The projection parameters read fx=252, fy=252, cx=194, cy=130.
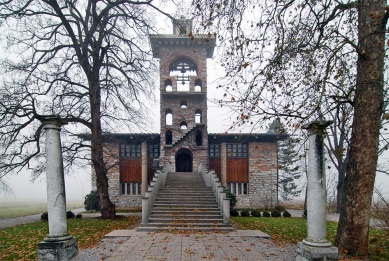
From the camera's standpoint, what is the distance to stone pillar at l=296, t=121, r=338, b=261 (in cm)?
564

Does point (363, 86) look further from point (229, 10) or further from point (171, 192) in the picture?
point (171, 192)

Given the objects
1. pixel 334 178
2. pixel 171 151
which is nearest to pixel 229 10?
pixel 171 151

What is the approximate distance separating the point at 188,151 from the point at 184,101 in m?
4.77

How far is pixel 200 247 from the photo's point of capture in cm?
770

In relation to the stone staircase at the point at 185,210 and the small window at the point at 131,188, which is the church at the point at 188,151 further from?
the stone staircase at the point at 185,210

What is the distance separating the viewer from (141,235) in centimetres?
957

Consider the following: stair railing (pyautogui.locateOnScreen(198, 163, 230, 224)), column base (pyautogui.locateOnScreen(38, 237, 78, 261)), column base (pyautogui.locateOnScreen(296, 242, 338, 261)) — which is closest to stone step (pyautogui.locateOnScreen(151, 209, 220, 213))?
stair railing (pyautogui.locateOnScreen(198, 163, 230, 224))

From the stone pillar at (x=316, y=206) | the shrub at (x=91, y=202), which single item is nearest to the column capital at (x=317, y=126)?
the stone pillar at (x=316, y=206)

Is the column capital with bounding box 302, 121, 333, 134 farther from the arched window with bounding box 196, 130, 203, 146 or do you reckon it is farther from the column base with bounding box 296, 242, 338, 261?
the arched window with bounding box 196, 130, 203, 146

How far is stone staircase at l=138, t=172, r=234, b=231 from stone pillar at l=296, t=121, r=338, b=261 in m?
5.24

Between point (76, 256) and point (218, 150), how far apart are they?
1825 centimetres

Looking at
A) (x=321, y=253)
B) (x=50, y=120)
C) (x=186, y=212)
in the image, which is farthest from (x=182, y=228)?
(x=50, y=120)

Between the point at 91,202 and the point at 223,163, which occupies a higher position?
the point at 223,163

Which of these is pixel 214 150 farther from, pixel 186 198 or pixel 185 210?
pixel 185 210
